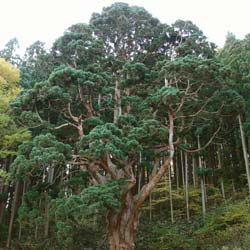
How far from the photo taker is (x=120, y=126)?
10.9m

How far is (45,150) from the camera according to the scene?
9.11 meters

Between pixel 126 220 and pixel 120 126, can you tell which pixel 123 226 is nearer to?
pixel 126 220

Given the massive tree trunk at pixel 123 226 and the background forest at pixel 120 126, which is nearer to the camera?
the background forest at pixel 120 126

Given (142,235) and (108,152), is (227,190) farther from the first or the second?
(108,152)

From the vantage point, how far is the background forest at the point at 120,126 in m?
9.45

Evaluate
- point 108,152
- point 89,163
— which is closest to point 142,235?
point 89,163

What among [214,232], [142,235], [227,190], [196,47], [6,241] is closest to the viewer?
[214,232]

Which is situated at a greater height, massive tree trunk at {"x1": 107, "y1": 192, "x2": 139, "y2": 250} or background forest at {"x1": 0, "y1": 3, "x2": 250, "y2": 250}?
background forest at {"x1": 0, "y1": 3, "x2": 250, "y2": 250}

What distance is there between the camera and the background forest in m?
9.45

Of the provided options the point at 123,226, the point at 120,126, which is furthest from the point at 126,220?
the point at 120,126

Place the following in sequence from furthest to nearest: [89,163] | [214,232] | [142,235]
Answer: [142,235] < [214,232] < [89,163]

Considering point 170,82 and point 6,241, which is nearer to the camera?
point 170,82

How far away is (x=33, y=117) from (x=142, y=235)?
664 cm

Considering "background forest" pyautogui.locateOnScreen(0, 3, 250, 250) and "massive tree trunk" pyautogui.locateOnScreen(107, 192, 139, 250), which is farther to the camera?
"massive tree trunk" pyautogui.locateOnScreen(107, 192, 139, 250)
